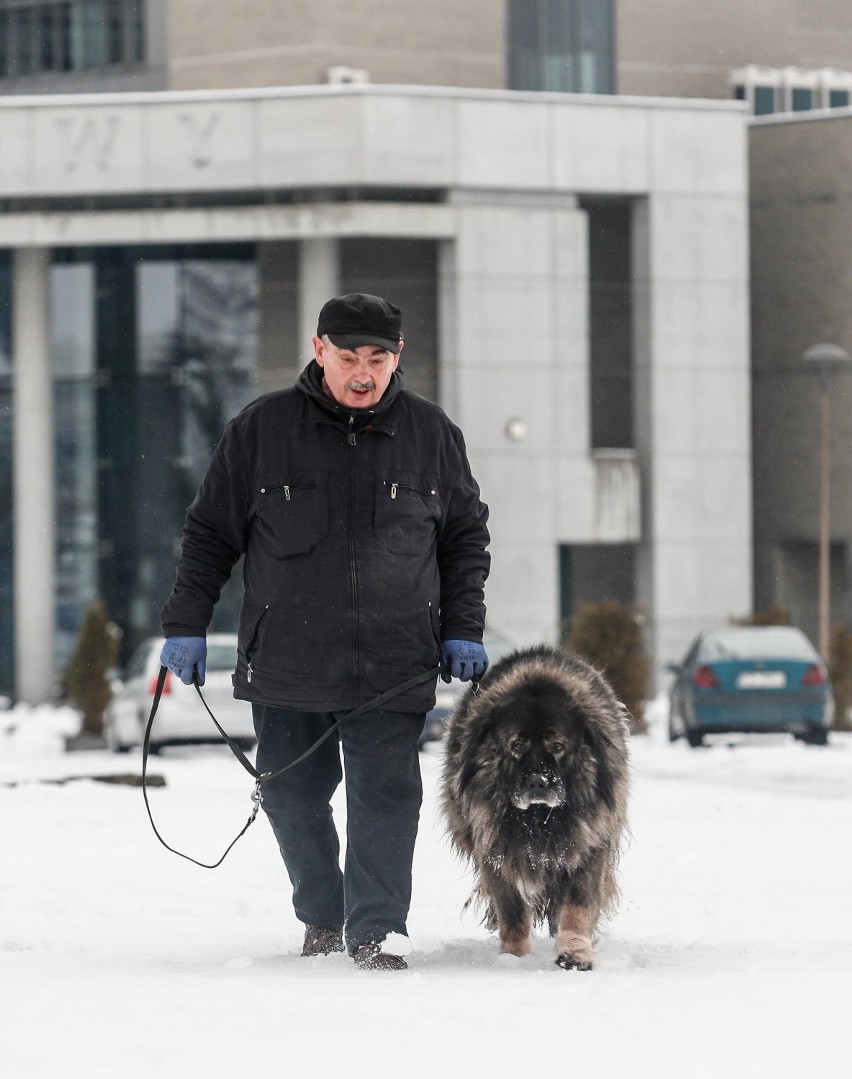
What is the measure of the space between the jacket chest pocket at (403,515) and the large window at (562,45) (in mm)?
31429

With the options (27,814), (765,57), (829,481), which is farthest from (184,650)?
(765,57)

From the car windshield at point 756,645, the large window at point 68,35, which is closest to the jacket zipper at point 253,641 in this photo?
the car windshield at point 756,645

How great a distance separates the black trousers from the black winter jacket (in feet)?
0.40

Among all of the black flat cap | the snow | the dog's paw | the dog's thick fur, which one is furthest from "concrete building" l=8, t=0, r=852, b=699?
the dog's paw

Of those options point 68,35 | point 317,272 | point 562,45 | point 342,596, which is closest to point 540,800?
point 342,596

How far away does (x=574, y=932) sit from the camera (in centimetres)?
580

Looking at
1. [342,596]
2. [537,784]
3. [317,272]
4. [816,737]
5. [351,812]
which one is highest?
[317,272]

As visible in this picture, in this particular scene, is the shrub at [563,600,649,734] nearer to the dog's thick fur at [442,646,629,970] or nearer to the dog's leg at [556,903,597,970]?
the dog's thick fur at [442,646,629,970]

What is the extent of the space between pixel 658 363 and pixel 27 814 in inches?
924

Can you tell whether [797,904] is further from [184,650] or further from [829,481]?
[829,481]

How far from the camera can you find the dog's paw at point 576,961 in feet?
18.3

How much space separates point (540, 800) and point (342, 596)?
2.65 feet

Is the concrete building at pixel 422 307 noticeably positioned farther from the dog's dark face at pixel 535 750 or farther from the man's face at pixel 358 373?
the man's face at pixel 358 373

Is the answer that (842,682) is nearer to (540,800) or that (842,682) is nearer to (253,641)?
(540,800)
